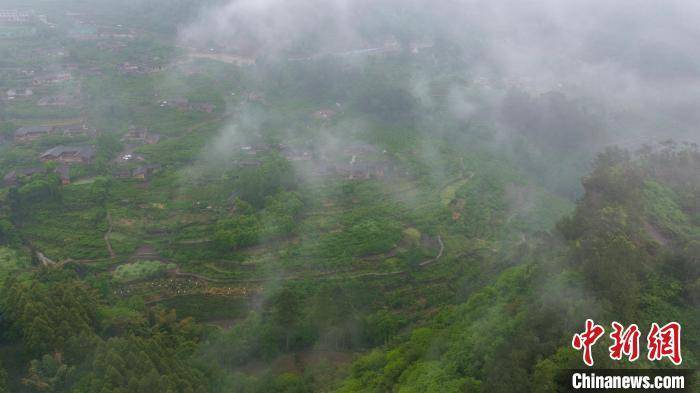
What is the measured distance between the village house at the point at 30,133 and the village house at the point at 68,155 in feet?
9.54

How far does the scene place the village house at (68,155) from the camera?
2577 cm

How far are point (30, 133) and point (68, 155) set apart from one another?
4.59 meters

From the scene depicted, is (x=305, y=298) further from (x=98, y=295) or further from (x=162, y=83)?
Result: (x=162, y=83)

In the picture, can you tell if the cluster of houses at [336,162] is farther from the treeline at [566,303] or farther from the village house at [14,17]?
the village house at [14,17]

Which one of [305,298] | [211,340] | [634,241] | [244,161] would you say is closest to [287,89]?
[244,161]

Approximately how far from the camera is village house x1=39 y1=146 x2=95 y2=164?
25770 mm

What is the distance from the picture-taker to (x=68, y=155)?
2605cm

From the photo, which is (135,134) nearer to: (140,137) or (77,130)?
(140,137)

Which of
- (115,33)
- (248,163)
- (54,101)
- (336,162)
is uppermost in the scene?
(115,33)

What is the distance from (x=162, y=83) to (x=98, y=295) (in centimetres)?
2488

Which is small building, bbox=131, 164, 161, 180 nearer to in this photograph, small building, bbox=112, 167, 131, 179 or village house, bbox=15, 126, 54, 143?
small building, bbox=112, 167, 131, 179

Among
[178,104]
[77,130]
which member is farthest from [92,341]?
[178,104]

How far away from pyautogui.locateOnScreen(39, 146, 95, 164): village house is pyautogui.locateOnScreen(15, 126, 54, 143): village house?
2908 millimetres

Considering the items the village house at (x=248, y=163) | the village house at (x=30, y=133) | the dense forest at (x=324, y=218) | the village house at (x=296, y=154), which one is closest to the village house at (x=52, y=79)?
the dense forest at (x=324, y=218)
